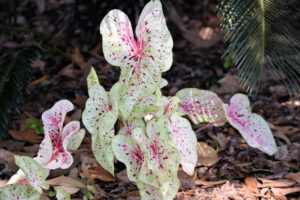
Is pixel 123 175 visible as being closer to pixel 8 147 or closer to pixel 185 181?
pixel 185 181

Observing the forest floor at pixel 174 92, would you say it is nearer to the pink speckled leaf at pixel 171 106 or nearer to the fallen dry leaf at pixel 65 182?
the fallen dry leaf at pixel 65 182

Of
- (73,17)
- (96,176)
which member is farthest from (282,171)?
(73,17)

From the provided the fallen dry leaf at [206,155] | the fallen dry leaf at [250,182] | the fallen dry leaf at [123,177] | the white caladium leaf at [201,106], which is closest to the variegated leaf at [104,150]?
the fallen dry leaf at [123,177]

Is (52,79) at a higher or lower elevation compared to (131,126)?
lower

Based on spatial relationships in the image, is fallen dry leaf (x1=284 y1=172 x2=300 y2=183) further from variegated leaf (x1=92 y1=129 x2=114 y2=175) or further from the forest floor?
variegated leaf (x1=92 y1=129 x2=114 y2=175)

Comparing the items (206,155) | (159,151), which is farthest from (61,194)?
(206,155)

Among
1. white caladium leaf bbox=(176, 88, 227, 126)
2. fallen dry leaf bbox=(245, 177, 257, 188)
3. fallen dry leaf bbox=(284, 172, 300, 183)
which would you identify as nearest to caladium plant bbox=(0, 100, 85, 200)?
white caladium leaf bbox=(176, 88, 227, 126)
